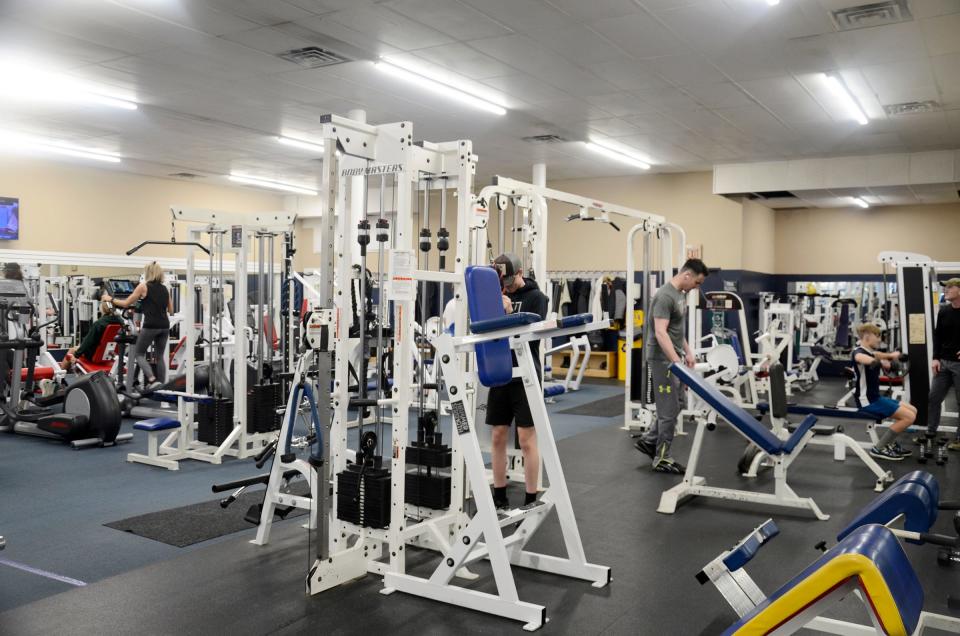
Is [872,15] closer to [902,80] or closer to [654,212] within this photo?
[902,80]

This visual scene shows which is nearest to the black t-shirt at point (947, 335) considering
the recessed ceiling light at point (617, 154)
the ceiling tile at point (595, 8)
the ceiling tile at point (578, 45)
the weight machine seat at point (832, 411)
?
the weight machine seat at point (832, 411)

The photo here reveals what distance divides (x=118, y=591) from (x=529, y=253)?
131 inches

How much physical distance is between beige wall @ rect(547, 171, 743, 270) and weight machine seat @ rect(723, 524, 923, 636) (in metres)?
11.0

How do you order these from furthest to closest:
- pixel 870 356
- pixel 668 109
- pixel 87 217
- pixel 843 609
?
pixel 87 217 → pixel 668 109 → pixel 870 356 → pixel 843 609

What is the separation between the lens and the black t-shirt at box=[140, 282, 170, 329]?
8.18 m

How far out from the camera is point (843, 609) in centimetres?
337

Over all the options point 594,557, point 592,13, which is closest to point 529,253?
point 592,13

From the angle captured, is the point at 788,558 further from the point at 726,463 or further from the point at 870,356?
the point at 870,356

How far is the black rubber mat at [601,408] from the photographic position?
30.3ft

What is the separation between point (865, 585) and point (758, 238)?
1246 cm

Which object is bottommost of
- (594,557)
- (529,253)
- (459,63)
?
(594,557)

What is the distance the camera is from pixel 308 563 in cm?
362

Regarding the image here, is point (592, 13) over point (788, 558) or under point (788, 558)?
over

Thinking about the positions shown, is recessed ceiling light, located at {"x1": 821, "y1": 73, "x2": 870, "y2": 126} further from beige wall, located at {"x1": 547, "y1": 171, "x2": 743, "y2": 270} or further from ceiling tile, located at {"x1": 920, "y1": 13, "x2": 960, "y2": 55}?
beige wall, located at {"x1": 547, "y1": 171, "x2": 743, "y2": 270}
